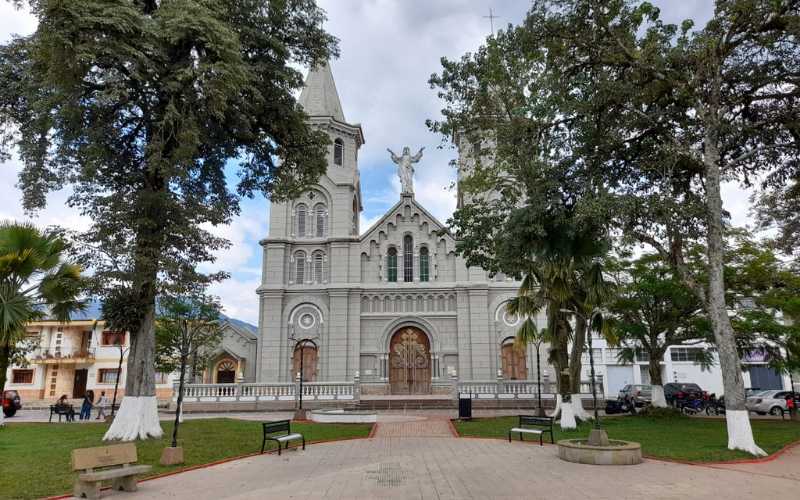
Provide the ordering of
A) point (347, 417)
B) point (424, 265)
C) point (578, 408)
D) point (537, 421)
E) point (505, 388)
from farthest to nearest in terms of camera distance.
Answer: point (424, 265)
point (505, 388)
point (347, 417)
point (578, 408)
point (537, 421)

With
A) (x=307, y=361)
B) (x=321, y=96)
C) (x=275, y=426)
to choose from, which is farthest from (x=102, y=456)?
(x=321, y=96)

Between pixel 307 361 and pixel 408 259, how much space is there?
8.91 m

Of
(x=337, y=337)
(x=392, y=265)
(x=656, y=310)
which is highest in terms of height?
(x=392, y=265)

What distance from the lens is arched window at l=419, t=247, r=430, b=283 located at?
3384 centimetres

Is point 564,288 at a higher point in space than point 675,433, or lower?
higher

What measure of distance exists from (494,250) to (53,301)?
15.2 m

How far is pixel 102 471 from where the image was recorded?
355 inches

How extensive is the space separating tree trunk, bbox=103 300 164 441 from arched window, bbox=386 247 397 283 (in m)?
19.5

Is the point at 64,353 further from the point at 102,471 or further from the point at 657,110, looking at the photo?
the point at 657,110

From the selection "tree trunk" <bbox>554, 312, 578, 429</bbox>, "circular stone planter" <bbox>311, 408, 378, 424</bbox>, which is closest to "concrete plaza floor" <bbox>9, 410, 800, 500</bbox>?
"tree trunk" <bbox>554, 312, 578, 429</bbox>

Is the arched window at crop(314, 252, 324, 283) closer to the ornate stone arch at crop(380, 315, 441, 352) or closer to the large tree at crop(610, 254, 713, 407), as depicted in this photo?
the ornate stone arch at crop(380, 315, 441, 352)

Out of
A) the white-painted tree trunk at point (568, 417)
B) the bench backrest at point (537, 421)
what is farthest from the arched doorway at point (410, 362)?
the bench backrest at point (537, 421)

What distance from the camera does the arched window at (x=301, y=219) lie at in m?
34.7

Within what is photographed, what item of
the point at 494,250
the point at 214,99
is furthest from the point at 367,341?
the point at 214,99
